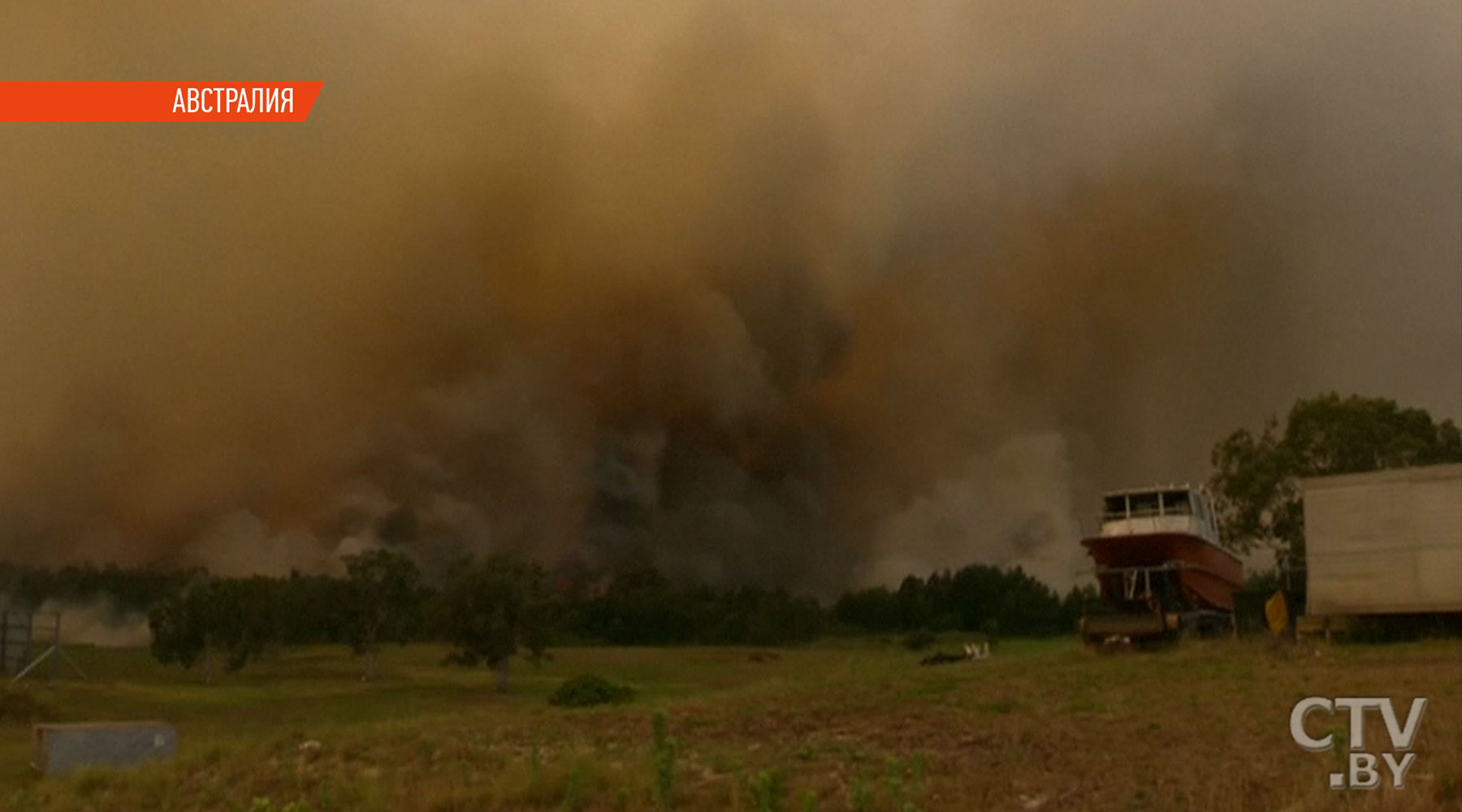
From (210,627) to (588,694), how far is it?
26.4 m

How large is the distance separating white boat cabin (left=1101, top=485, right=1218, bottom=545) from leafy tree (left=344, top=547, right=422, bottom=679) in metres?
25.1

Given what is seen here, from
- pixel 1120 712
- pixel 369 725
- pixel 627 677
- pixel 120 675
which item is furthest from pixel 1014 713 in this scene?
pixel 120 675

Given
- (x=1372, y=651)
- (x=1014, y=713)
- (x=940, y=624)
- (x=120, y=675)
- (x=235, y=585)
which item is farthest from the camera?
(x=940, y=624)

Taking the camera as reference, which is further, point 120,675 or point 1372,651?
point 120,675

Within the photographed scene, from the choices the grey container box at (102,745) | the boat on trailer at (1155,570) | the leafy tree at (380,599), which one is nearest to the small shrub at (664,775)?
the grey container box at (102,745)

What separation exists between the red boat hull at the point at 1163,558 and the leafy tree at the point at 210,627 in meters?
31.8

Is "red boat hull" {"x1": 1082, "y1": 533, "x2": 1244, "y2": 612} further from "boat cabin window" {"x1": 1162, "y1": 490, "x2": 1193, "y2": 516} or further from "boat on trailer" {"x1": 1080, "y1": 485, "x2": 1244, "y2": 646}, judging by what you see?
"boat cabin window" {"x1": 1162, "y1": 490, "x2": 1193, "y2": 516}

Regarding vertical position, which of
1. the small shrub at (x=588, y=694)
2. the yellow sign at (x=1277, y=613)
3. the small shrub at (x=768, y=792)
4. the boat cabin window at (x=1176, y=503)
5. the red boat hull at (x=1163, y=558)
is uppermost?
the boat cabin window at (x=1176, y=503)

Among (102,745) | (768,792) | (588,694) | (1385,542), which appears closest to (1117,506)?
(1385,542)

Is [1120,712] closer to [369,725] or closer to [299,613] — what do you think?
[369,725]

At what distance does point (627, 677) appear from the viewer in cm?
3922

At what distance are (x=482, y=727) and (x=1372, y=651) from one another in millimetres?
19102

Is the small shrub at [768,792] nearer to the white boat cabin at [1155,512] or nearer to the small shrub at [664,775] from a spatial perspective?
the small shrub at [664,775]

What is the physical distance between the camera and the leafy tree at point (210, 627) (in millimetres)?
45562
